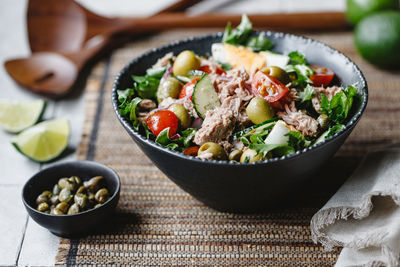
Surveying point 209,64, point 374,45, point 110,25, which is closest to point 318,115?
point 209,64

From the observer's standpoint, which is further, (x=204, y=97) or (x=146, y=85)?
(x=146, y=85)

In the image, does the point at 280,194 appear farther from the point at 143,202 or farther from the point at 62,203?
the point at 62,203

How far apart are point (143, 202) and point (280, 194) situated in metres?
0.89

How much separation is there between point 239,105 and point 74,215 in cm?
112

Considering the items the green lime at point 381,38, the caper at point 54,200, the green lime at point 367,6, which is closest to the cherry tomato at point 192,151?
the caper at point 54,200

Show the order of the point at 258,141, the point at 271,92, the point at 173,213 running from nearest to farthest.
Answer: the point at 258,141 < the point at 271,92 < the point at 173,213

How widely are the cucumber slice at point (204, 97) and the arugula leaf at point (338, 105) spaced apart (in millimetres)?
629

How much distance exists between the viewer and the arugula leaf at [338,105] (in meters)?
2.80

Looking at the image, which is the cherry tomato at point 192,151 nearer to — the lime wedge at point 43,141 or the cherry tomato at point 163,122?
the cherry tomato at point 163,122

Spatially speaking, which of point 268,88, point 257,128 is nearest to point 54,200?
point 257,128

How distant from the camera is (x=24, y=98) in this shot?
416 centimetres

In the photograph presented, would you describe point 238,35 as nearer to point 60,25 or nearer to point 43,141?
point 43,141

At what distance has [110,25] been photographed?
473cm

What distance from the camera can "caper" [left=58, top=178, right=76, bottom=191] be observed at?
2961 mm
